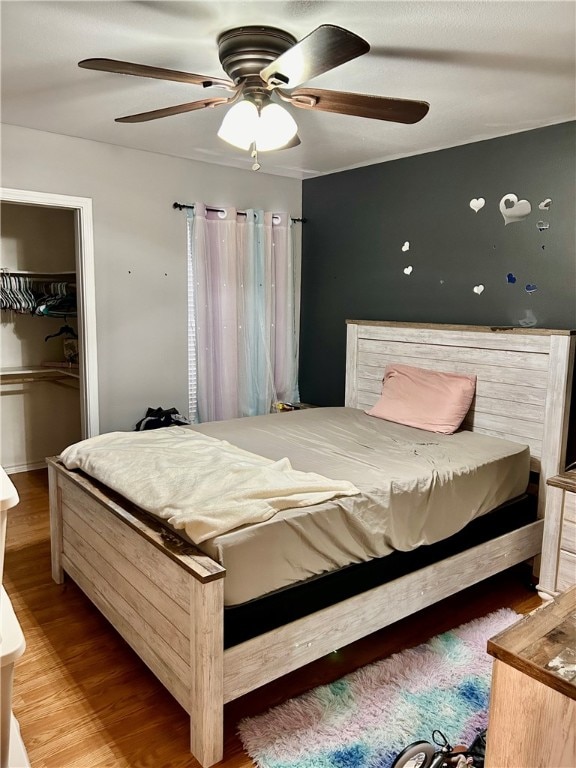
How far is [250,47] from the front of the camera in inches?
80.2

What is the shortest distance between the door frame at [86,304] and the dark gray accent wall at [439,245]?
5.93ft

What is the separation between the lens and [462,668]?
220 centimetres

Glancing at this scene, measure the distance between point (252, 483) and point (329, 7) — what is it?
1.68m

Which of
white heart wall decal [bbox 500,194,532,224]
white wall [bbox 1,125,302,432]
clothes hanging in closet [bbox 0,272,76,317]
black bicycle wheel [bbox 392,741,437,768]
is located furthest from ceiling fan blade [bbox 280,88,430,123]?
clothes hanging in closet [bbox 0,272,76,317]

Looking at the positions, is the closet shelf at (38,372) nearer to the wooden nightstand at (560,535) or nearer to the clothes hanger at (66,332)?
the clothes hanger at (66,332)

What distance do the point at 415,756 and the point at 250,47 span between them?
7.74ft

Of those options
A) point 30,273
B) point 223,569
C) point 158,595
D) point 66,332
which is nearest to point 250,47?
point 223,569

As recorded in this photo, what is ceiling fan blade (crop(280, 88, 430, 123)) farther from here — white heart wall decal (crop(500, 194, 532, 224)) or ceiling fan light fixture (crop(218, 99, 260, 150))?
white heart wall decal (crop(500, 194, 532, 224))

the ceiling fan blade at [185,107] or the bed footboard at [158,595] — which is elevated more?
the ceiling fan blade at [185,107]

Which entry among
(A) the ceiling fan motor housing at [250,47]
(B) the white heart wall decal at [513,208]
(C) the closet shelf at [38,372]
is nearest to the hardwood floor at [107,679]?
(C) the closet shelf at [38,372]

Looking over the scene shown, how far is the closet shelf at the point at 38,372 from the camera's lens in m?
4.36

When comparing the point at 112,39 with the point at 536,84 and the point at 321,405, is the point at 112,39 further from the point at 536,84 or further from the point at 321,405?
the point at 321,405

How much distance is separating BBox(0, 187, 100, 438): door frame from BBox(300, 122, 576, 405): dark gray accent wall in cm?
181

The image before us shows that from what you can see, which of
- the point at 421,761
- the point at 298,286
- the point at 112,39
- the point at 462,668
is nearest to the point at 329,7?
the point at 112,39
